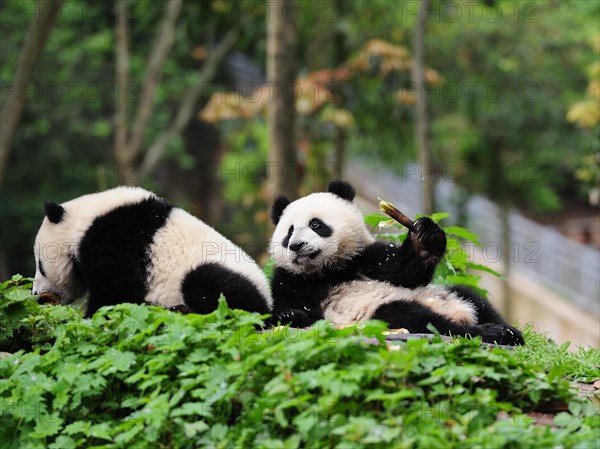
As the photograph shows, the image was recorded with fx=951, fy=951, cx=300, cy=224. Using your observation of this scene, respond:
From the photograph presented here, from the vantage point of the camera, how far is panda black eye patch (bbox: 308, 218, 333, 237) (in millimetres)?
6637

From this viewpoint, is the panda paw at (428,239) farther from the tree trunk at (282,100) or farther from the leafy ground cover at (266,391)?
the tree trunk at (282,100)

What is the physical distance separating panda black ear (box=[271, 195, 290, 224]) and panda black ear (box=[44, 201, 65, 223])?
5.10 ft

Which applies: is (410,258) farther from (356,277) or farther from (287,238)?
(287,238)

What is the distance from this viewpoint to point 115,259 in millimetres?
6199

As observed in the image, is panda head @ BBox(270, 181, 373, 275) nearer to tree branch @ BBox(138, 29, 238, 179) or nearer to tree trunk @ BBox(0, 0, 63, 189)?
tree trunk @ BBox(0, 0, 63, 189)

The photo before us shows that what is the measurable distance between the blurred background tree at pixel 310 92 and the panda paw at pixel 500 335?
840cm

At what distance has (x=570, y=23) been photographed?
65.0ft

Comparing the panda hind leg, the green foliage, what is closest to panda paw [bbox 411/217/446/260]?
the panda hind leg

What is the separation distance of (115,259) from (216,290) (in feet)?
2.44

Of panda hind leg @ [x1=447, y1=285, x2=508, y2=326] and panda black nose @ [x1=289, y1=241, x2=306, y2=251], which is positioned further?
panda hind leg @ [x1=447, y1=285, x2=508, y2=326]

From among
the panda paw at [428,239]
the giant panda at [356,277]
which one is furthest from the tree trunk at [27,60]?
the panda paw at [428,239]

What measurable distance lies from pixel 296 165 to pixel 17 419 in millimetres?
7036

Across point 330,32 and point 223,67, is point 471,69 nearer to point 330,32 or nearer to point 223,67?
point 330,32

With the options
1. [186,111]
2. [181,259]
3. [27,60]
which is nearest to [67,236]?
[181,259]
